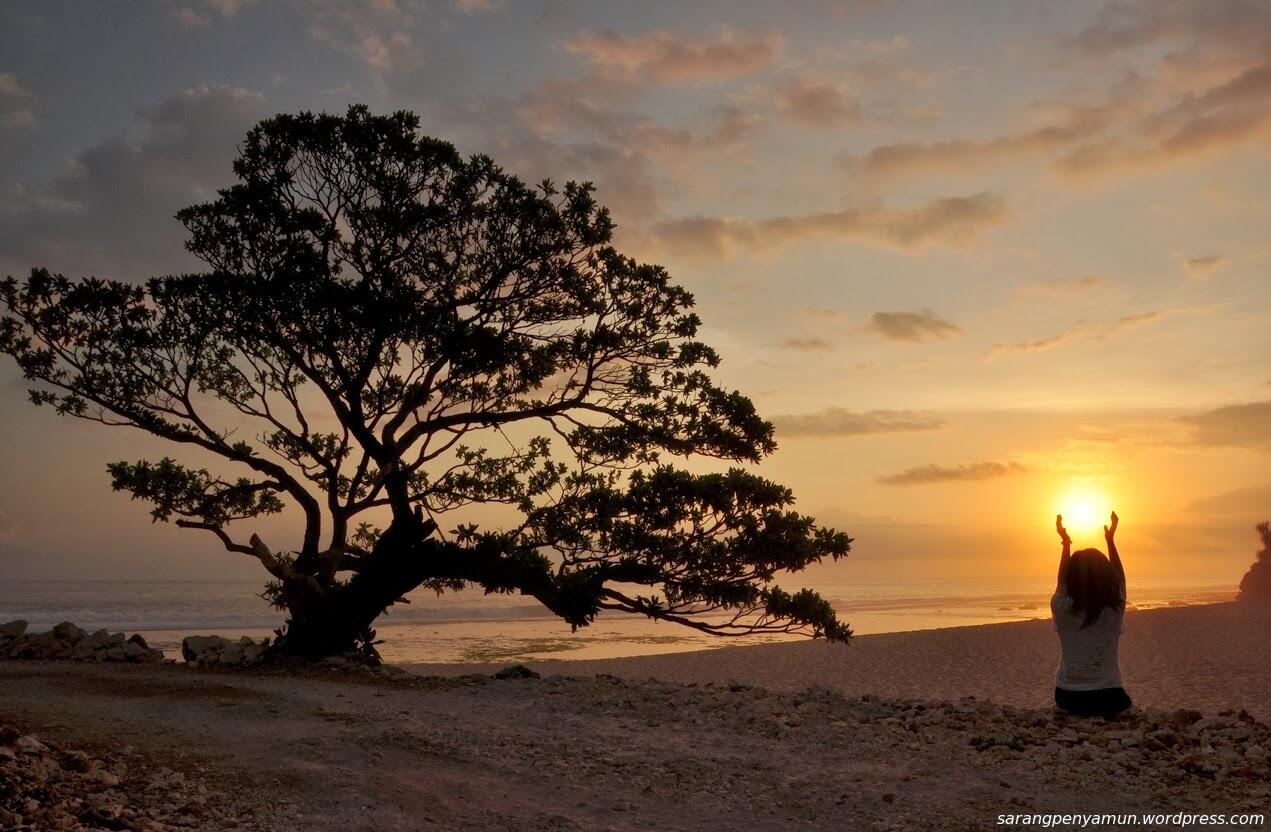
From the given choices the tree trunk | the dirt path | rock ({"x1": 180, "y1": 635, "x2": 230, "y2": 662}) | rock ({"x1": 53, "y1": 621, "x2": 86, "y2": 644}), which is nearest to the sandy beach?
the dirt path

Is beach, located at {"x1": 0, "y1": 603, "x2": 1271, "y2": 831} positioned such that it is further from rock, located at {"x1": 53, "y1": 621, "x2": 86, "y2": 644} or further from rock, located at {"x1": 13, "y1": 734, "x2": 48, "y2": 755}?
rock, located at {"x1": 53, "y1": 621, "x2": 86, "y2": 644}

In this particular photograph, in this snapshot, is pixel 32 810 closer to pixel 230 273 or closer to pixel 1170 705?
pixel 230 273

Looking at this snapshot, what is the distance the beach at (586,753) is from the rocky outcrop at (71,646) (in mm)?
854

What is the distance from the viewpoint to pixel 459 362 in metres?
15.3

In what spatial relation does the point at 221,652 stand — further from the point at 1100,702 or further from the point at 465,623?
the point at 465,623

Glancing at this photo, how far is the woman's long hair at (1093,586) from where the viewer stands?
11.1m

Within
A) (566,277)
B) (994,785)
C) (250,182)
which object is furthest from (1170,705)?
(250,182)

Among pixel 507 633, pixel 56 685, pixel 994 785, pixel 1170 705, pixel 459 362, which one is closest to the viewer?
pixel 994 785

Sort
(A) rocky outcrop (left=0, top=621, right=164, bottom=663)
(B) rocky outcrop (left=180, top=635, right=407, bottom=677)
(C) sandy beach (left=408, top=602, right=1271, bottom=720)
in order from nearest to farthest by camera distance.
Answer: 1. (B) rocky outcrop (left=180, top=635, right=407, bottom=677)
2. (A) rocky outcrop (left=0, top=621, right=164, bottom=663)
3. (C) sandy beach (left=408, top=602, right=1271, bottom=720)

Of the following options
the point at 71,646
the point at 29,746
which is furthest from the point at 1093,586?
the point at 71,646

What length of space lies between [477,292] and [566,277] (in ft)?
4.87

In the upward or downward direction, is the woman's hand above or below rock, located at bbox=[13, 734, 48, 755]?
above

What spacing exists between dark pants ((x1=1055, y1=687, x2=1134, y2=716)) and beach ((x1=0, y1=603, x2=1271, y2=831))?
268 mm

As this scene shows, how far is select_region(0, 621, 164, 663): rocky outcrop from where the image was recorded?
15.9 m
